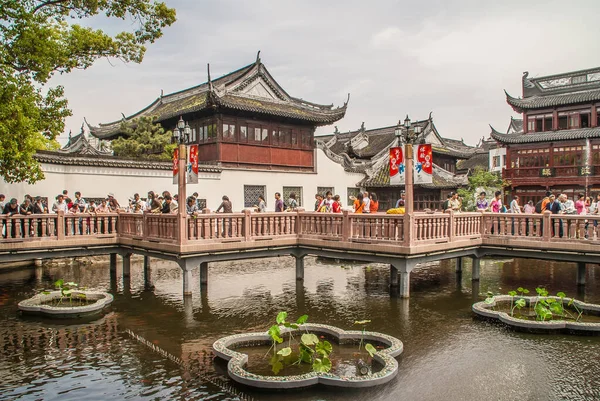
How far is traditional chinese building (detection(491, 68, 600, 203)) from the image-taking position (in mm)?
33031

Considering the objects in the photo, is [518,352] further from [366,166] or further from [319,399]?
Answer: [366,166]

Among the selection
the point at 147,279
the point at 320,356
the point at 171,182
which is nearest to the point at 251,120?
the point at 171,182

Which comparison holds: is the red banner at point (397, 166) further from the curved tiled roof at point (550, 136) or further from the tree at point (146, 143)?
the curved tiled roof at point (550, 136)

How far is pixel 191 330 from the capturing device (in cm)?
1007

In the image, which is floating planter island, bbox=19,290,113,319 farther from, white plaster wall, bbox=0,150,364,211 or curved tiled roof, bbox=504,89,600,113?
curved tiled roof, bbox=504,89,600,113

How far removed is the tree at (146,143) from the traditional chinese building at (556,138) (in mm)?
23273

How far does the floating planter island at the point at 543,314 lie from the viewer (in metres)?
9.66

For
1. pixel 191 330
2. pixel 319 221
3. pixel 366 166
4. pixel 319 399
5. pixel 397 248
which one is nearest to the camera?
pixel 319 399

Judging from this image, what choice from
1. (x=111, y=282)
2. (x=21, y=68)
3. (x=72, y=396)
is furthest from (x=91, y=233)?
(x=72, y=396)

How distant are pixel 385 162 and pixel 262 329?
2331 centimetres

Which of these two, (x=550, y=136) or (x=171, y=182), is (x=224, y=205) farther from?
(x=550, y=136)

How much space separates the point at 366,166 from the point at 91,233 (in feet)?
62.2

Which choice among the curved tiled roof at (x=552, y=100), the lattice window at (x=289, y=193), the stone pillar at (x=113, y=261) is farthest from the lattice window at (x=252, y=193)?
the curved tiled roof at (x=552, y=100)

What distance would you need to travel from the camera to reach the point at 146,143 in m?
25.5
